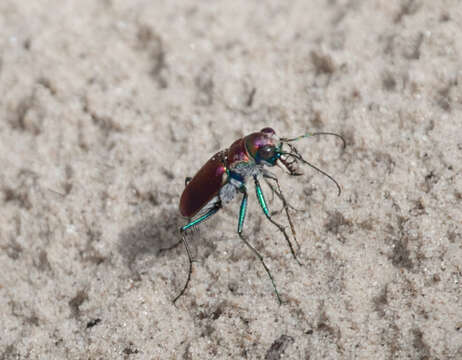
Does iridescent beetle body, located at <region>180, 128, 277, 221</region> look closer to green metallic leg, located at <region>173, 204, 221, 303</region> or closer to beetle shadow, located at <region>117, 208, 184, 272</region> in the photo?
green metallic leg, located at <region>173, 204, 221, 303</region>

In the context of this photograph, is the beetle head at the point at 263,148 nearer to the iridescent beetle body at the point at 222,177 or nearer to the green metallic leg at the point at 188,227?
the iridescent beetle body at the point at 222,177

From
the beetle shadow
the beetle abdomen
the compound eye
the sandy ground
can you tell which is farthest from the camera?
the beetle shadow

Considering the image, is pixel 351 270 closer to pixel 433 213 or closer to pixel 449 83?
pixel 433 213

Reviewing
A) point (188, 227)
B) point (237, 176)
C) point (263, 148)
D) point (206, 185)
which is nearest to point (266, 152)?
point (263, 148)

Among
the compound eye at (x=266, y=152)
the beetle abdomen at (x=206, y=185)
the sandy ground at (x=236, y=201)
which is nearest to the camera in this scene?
the sandy ground at (x=236, y=201)

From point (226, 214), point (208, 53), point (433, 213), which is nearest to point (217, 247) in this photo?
point (226, 214)

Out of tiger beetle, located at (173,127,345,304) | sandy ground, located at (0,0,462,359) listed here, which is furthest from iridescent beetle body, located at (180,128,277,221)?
sandy ground, located at (0,0,462,359)

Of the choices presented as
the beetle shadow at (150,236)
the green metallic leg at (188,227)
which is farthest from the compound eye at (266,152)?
the beetle shadow at (150,236)

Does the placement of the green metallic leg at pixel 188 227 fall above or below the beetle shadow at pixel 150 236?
below
